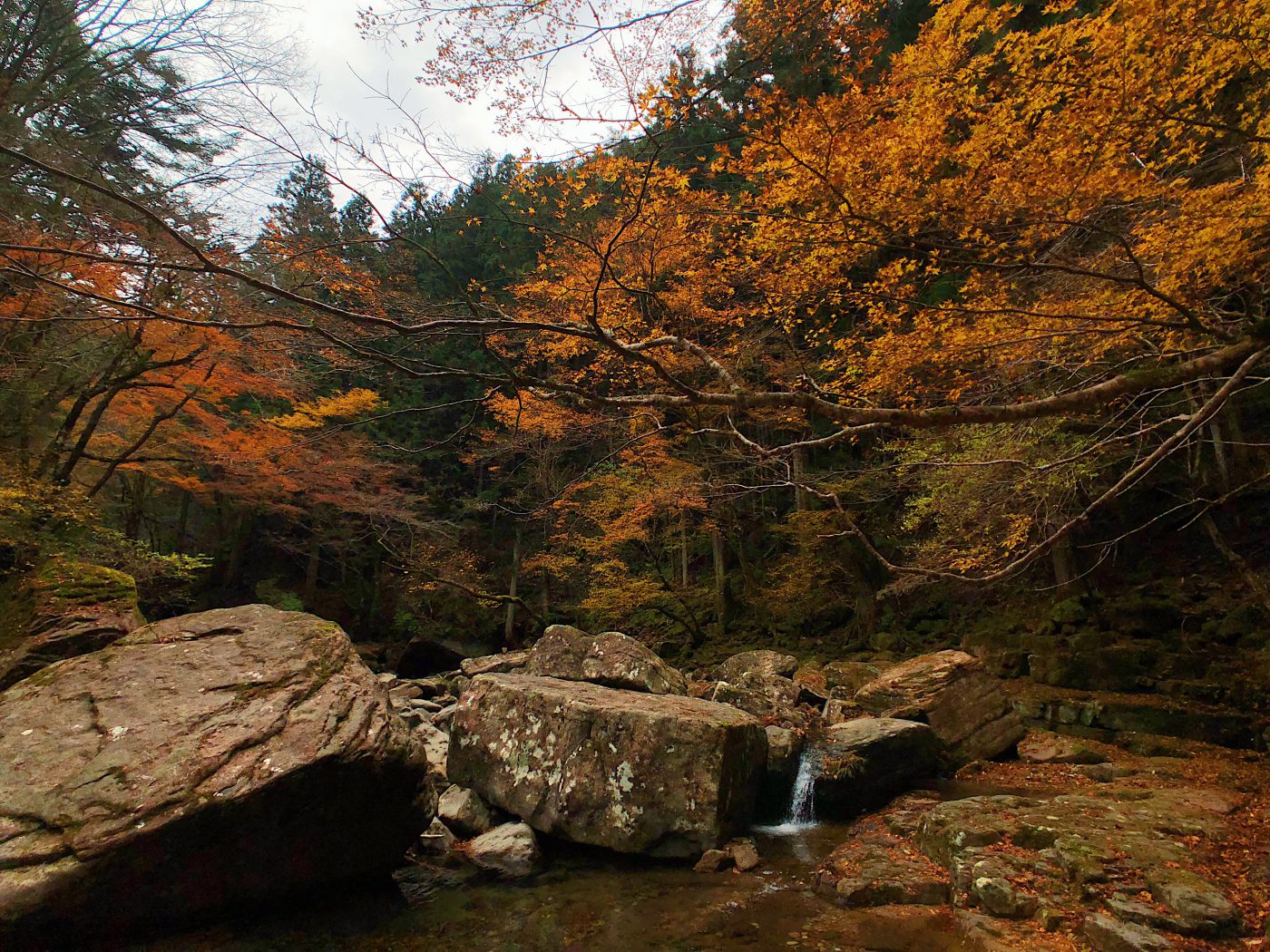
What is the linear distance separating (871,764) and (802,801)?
2.61 feet

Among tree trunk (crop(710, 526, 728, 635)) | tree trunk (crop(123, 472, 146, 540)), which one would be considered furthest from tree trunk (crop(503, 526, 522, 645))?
tree trunk (crop(123, 472, 146, 540))

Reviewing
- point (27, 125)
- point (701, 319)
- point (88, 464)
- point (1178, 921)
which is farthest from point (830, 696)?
point (88, 464)

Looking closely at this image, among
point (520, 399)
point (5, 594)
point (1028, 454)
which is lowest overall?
point (5, 594)

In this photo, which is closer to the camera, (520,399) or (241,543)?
(520,399)

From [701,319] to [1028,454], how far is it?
19.0 ft

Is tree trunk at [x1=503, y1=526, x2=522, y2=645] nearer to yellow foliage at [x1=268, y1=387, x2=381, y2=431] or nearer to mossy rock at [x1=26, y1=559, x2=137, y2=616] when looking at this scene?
yellow foliage at [x1=268, y1=387, x2=381, y2=431]

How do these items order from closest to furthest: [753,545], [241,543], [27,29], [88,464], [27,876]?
[27,876]
[27,29]
[88,464]
[753,545]
[241,543]

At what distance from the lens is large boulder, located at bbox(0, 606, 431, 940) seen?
3.51 metres

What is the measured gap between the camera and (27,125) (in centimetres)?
682

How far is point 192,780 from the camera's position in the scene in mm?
3811

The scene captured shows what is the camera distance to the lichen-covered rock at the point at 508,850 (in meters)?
5.02

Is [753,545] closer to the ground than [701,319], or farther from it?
closer to the ground

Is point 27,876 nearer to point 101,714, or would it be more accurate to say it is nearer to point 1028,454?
point 101,714

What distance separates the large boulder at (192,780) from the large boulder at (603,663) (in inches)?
109
